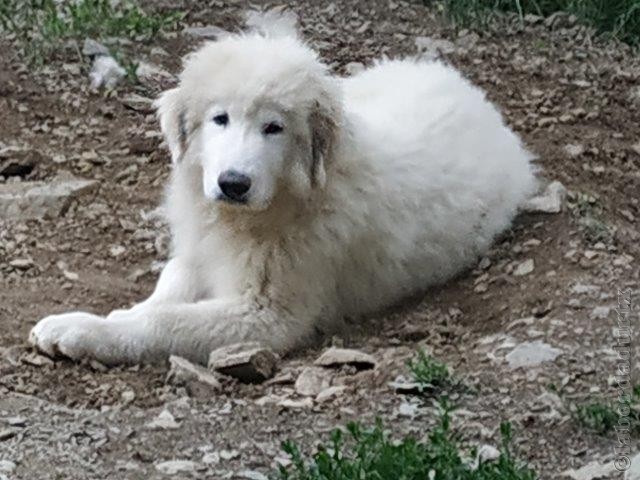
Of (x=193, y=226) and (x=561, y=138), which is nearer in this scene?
(x=193, y=226)

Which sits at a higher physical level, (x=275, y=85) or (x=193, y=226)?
(x=275, y=85)

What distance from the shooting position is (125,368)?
20.1 ft

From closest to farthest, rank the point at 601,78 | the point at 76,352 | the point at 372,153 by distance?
the point at 76,352 < the point at 372,153 < the point at 601,78

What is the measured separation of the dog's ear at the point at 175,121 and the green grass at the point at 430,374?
156 centimetres

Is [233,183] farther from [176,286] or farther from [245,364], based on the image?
[176,286]

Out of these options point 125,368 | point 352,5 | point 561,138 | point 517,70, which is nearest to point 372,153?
point 125,368

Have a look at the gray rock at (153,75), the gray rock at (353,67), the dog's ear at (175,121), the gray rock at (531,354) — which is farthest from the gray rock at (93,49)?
the gray rock at (531,354)

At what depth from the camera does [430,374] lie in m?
5.52

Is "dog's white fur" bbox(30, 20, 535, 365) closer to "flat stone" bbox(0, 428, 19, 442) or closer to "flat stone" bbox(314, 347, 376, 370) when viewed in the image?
"flat stone" bbox(314, 347, 376, 370)

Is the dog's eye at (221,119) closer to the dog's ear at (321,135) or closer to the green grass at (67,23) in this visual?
the dog's ear at (321,135)

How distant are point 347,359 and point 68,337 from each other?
111 cm

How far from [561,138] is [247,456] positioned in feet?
12.3

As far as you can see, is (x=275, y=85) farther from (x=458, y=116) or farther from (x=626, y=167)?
(x=626, y=167)

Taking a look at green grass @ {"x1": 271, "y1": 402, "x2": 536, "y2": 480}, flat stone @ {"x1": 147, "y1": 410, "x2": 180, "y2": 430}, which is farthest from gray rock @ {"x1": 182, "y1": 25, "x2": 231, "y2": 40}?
green grass @ {"x1": 271, "y1": 402, "x2": 536, "y2": 480}
